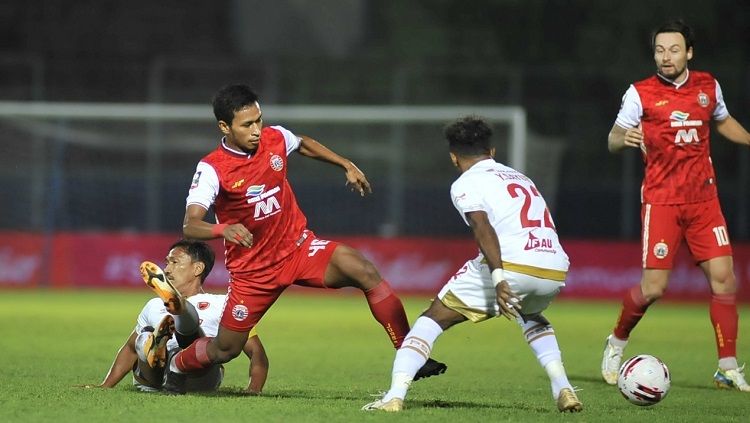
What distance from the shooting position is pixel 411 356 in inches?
272

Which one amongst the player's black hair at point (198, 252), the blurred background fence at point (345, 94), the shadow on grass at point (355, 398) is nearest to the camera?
the shadow on grass at point (355, 398)

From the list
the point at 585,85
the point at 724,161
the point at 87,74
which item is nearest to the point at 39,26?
the point at 87,74

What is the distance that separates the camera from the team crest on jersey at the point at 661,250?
8.84 metres

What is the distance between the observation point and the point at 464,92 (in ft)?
83.4

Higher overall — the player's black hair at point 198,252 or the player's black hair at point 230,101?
the player's black hair at point 230,101

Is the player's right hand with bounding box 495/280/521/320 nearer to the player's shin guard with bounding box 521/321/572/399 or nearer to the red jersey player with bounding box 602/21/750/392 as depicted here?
the player's shin guard with bounding box 521/321/572/399

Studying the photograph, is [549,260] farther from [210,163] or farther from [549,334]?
[210,163]

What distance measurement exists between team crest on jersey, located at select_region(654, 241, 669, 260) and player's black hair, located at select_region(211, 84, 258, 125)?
320cm

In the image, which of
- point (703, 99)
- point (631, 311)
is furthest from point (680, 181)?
point (631, 311)

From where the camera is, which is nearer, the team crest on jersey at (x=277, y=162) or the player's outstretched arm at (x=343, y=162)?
the team crest on jersey at (x=277, y=162)

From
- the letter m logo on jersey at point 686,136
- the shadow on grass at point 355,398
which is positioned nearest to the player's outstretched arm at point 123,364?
the shadow on grass at point 355,398

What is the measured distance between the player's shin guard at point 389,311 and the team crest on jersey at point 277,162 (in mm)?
961

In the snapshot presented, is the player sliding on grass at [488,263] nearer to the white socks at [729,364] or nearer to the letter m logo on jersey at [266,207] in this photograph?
the letter m logo on jersey at [266,207]

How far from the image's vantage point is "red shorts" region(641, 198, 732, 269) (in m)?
8.85
